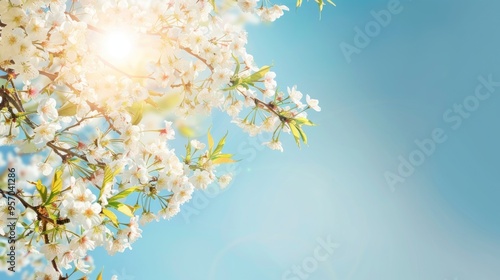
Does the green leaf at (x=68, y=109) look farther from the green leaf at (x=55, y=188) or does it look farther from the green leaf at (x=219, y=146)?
the green leaf at (x=219, y=146)

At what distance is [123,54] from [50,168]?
678 mm

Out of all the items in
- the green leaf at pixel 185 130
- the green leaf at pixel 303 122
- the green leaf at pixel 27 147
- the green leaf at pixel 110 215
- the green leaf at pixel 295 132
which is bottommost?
the green leaf at pixel 27 147

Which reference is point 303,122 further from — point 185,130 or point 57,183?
point 57,183

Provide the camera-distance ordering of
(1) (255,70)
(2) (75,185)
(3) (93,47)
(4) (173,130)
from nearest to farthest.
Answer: (2) (75,185) → (3) (93,47) → (4) (173,130) → (1) (255,70)

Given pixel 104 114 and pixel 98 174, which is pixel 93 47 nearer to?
pixel 104 114

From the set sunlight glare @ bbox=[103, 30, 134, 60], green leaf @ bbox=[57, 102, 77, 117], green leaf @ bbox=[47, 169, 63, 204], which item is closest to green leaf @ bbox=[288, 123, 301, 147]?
sunlight glare @ bbox=[103, 30, 134, 60]

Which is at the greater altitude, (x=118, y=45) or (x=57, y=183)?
(x=118, y=45)

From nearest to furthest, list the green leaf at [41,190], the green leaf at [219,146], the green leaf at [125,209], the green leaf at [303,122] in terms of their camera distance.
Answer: the green leaf at [41,190]
the green leaf at [125,209]
the green leaf at [219,146]
the green leaf at [303,122]

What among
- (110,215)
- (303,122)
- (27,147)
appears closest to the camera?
(110,215)

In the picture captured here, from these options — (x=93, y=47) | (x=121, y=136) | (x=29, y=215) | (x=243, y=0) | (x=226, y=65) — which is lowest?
(x=29, y=215)

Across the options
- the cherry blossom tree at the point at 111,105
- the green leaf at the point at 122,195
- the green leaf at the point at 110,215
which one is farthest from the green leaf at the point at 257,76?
the green leaf at the point at 110,215

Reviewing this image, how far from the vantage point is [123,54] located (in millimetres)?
2646

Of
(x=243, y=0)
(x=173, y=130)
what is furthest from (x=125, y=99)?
(x=243, y=0)

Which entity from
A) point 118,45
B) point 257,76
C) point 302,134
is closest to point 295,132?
point 302,134
